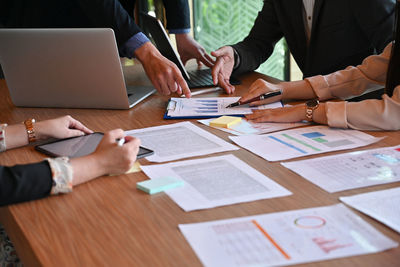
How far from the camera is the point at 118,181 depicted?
1.07 meters

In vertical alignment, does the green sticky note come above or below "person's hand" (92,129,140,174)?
below

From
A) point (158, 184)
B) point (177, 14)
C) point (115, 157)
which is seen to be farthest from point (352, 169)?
point (177, 14)

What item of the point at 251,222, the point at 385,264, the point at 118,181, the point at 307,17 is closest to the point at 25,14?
the point at 307,17

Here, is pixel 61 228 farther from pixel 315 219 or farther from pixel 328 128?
pixel 328 128

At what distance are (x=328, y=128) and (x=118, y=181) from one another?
63 cm

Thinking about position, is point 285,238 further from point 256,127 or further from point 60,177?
point 256,127

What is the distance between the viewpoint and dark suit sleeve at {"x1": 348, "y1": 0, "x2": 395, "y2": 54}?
5.69 ft

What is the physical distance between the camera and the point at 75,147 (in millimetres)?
1261

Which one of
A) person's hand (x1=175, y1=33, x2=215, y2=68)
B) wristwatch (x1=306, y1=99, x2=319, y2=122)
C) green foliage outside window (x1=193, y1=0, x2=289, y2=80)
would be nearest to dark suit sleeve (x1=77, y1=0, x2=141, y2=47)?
person's hand (x1=175, y1=33, x2=215, y2=68)

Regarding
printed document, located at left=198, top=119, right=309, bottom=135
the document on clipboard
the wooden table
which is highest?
the document on clipboard

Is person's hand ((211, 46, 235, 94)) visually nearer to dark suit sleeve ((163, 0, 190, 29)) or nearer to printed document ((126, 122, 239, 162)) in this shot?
printed document ((126, 122, 239, 162))

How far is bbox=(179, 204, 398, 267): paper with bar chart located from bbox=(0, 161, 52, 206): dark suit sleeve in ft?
1.11

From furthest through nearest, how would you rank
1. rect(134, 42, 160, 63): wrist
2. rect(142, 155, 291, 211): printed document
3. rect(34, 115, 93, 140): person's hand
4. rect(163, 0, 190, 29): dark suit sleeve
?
rect(163, 0, 190, 29): dark suit sleeve
rect(134, 42, 160, 63): wrist
rect(34, 115, 93, 140): person's hand
rect(142, 155, 291, 211): printed document

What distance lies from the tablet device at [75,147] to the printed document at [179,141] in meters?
0.05
